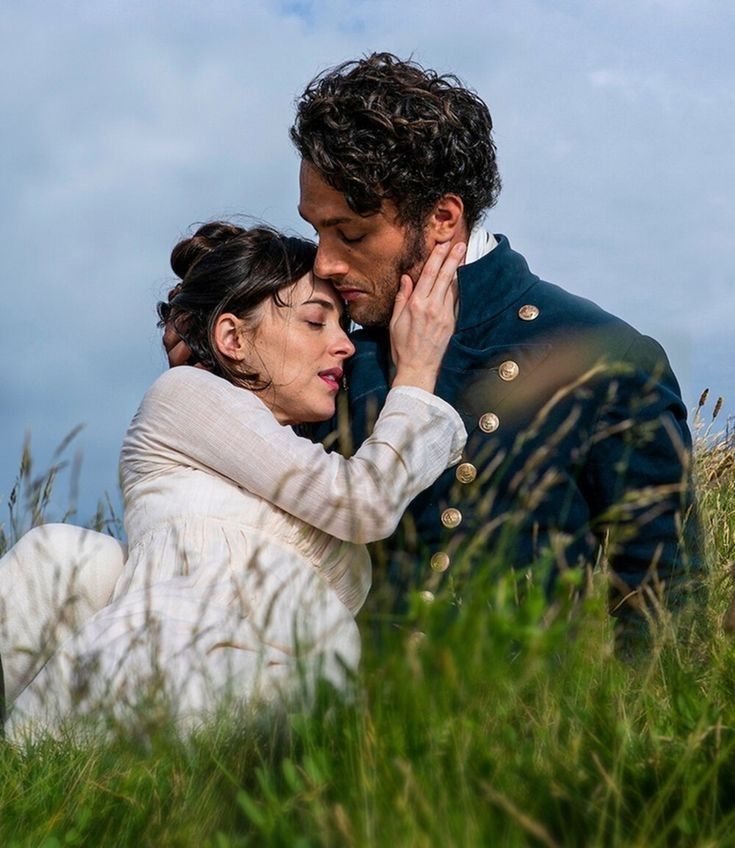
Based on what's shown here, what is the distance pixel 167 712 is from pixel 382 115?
296 centimetres

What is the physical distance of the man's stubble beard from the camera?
4.59 m

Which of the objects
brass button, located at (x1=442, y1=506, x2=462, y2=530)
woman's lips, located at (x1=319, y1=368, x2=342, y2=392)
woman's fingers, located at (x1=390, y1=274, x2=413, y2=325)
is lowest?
brass button, located at (x1=442, y1=506, x2=462, y2=530)

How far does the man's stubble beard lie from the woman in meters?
0.08

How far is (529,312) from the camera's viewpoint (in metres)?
4.56

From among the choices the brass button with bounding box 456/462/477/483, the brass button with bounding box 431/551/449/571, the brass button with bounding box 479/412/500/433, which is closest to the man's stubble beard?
the brass button with bounding box 479/412/500/433

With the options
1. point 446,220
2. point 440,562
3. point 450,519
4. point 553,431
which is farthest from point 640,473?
point 446,220

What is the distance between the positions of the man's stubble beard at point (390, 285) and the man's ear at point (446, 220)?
0.36 feet

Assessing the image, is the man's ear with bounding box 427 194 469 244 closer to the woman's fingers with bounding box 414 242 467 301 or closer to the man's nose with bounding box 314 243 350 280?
the woman's fingers with bounding box 414 242 467 301

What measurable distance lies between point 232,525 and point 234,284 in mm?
946

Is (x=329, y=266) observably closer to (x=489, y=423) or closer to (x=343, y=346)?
(x=343, y=346)

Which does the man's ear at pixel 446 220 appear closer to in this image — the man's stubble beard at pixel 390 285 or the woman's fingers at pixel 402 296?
the man's stubble beard at pixel 390 285

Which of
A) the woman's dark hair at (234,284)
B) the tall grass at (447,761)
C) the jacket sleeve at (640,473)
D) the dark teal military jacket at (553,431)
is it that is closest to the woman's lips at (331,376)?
the dark teal military jacket at (553,431)

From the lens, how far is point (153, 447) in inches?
164

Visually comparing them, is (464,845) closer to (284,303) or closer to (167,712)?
(167,712)
